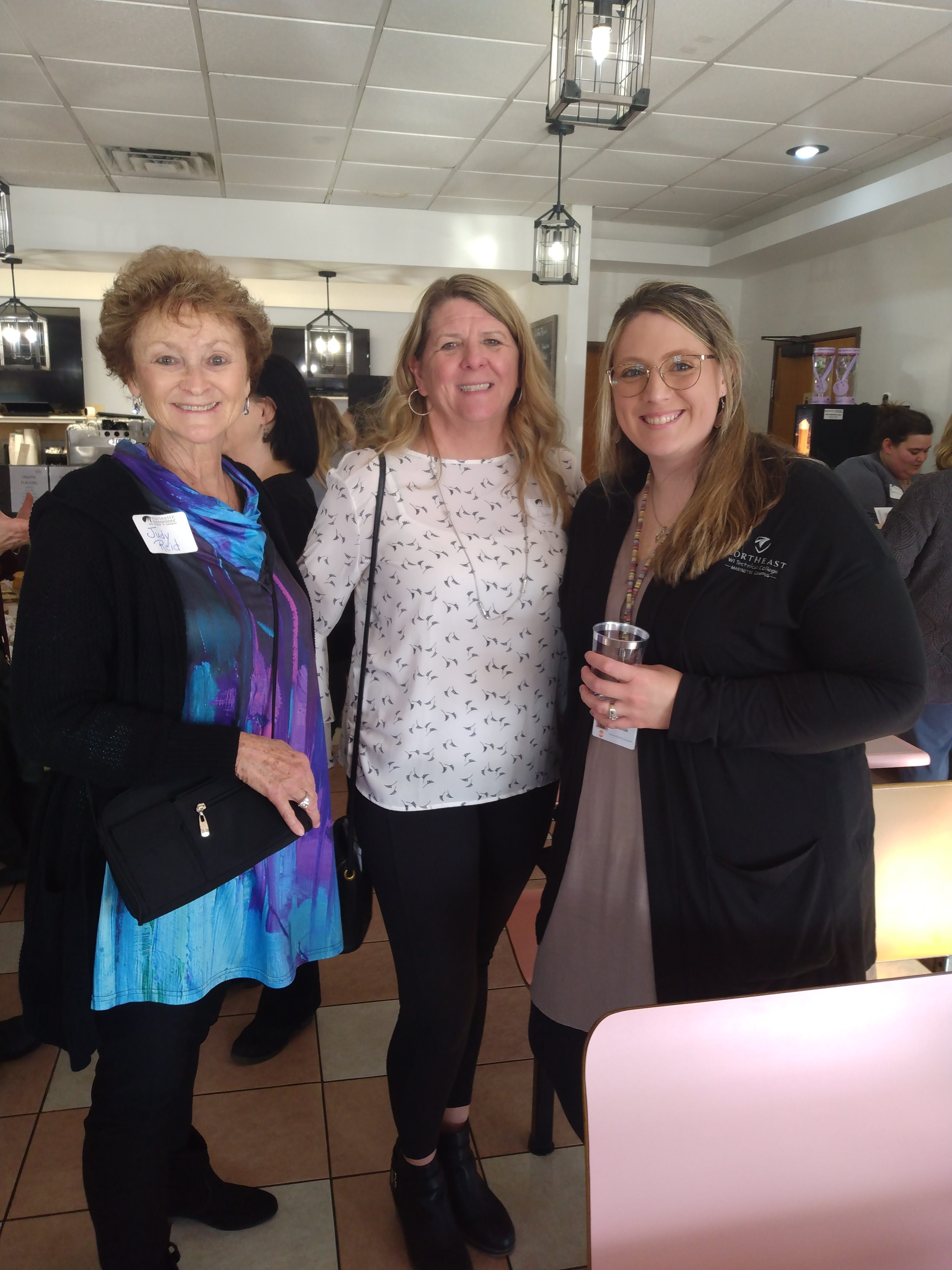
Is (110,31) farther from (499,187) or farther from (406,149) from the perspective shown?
(499,187)

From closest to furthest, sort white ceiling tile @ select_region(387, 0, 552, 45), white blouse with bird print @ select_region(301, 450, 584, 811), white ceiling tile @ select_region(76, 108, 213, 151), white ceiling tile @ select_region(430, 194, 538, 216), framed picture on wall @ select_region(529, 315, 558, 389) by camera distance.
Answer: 1. white blouse with bird print @ select_region(301, 450, 584, 811)
2. white ceiling tile @ select_region(387, 0, 552, 45)
3. white ceiling tile @ select_region(76, 108, 213, 151)
4. white ceiling tile @ select_region(430, 194, 538, 216)
5. framed picture on wall @ select_region(529, 315, 558, 389)

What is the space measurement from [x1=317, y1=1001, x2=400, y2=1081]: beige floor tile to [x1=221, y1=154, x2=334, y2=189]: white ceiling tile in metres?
5.32

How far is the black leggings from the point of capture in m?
1.45

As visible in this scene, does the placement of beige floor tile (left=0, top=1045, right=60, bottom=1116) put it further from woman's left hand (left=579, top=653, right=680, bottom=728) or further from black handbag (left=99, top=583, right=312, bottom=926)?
woman's left hand (left=579, top=653, right=680, bottom=728)

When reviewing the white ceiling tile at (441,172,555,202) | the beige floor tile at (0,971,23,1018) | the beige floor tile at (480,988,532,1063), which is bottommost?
the beige floor tile at (480,988,532,1063)

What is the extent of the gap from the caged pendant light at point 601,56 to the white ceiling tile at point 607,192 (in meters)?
3.83

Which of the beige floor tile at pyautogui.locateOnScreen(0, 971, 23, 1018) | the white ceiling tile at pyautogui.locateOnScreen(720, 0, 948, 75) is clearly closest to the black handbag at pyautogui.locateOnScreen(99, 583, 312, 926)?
the beige floor tile at pyautogui.locateOnScreen(0, 971, 23, 1018)

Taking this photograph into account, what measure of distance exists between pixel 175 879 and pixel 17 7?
4.13m

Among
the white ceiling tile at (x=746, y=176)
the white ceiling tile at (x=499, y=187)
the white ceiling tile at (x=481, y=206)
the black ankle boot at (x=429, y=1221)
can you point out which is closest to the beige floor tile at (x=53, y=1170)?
the black ankle boot at (x=429, y=1221)

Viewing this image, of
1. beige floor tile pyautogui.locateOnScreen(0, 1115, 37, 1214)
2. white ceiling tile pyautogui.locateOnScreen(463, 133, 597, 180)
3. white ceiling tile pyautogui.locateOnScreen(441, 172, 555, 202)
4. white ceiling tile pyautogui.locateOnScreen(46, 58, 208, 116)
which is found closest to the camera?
beige floor tile pyautogui.locateOnScreen(0, 1115, 37, 1214)

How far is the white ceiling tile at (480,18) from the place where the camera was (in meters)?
3.51

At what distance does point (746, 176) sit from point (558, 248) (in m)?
2.05

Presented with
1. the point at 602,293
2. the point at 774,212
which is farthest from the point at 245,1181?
the point at 602,293

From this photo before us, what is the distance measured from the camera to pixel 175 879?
1126 millimetres
